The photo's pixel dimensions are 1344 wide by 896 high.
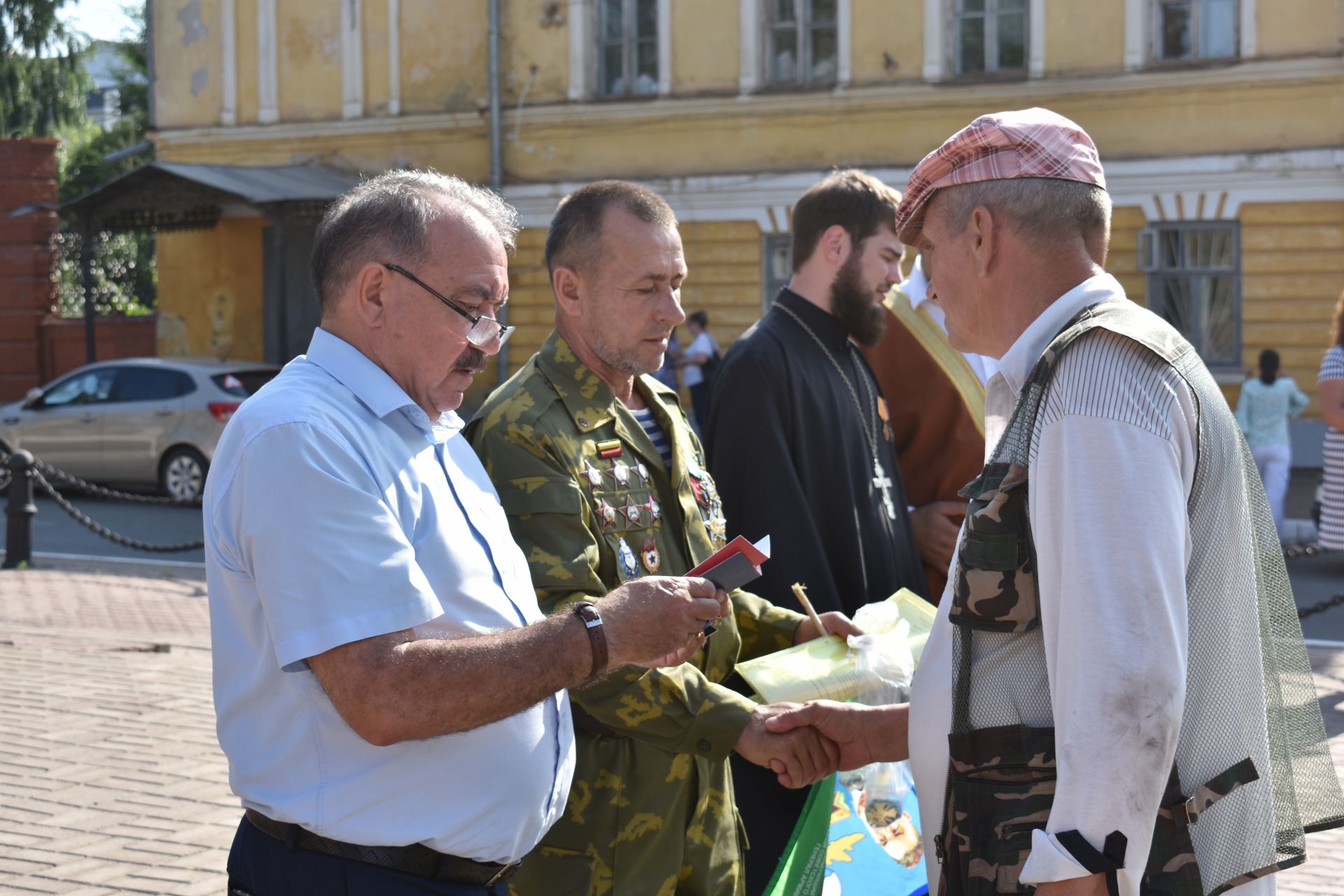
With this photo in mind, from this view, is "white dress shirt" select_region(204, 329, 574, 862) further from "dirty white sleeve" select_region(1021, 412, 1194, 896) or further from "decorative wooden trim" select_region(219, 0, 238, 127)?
"decorative wooden trim" select_region(219, 0, 238, 127)

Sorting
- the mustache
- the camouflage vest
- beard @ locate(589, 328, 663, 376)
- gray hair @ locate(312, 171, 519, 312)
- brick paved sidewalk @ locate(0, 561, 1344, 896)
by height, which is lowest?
brick paved sidewalk @ locate(0, 561, 1344, 896)

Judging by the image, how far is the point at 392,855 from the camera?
7.57 feet

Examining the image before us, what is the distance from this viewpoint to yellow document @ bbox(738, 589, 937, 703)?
3.23 m

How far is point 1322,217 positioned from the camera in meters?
17.7

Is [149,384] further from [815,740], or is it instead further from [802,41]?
[815,740]

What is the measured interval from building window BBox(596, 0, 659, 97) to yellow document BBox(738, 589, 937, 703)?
1862cm

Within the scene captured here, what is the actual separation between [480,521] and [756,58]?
18970 millimetres

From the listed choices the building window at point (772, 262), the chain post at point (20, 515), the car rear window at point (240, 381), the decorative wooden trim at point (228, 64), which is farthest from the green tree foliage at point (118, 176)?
the chain post at point (20, 515)

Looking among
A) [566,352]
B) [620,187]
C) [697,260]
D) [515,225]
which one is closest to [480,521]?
[515,225]

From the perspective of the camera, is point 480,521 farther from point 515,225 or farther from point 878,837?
point 878,837

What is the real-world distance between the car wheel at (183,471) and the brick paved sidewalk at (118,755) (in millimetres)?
5928

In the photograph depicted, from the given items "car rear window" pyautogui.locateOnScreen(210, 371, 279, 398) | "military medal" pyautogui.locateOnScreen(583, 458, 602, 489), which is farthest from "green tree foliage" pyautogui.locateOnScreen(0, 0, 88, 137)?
"military medal" pyautogui.locateOnScreen(583, 458, 602, 489)

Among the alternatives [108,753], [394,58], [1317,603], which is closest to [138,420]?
[394,58]

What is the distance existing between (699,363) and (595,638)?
17.0 m
